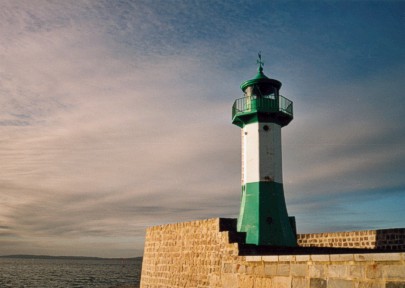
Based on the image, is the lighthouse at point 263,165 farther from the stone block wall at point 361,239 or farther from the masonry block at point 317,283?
the masonry block at point 317,283

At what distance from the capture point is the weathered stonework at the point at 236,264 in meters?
5.48

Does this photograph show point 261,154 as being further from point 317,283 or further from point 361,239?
point 317,283

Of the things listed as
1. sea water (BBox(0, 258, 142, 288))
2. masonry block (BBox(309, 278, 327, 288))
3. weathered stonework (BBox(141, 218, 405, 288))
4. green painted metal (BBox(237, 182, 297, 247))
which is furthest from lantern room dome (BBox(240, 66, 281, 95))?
sea water (BBox(0, 258, 142, 288))

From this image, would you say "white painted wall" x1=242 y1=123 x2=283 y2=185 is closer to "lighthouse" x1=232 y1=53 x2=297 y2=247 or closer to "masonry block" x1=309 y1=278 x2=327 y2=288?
"lighthouse" x1=232 y1=53 x2=297 y2=247

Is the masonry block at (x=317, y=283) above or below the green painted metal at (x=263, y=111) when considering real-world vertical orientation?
below

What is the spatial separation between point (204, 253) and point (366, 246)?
5.92 m

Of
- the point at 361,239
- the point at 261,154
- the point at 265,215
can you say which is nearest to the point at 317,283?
the point at 265,215

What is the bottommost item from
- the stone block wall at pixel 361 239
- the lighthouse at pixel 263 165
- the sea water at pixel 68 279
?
the sea water at pixel 68 279

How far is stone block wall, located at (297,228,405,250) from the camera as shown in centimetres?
1399

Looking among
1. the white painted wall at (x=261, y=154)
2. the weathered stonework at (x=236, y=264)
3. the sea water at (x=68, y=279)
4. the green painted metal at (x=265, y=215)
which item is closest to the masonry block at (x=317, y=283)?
the weathered stonework at (x=236, y=264)

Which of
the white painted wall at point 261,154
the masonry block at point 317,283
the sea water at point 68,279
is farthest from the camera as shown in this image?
the sea water at point 68,279

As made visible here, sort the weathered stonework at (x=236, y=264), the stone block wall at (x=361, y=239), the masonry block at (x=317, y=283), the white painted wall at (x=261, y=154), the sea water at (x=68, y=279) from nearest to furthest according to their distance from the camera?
the weathered stonework at (x=236, y=264) → the masonry block at (x=317, y=283) → the stone block wall at (x=361, y=239) → the white painted wall at (x=261, y=154) → the sea water at (x=68, y=279)

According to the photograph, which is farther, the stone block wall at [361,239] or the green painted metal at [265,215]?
the green painted metal at [265,215]

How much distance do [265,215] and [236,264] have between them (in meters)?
7.32
